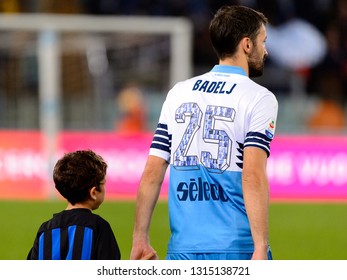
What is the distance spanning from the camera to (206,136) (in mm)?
4559

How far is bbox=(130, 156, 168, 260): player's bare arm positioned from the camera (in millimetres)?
4668

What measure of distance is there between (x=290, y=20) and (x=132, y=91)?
4.20m

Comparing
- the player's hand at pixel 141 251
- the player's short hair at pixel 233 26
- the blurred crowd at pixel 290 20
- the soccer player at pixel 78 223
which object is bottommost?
the player's hand at pixel 141 251

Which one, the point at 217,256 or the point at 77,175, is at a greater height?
the point at 77,175

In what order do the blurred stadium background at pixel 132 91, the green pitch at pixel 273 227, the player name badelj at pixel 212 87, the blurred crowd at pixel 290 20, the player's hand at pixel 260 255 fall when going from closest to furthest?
the player's hand at pixel 260 255
the player name badelj at pixel 212 87
the green pitch at pixel 273 227
the blurred stadium background at pixel 132 91
the blurred crowd at pixel 290 20

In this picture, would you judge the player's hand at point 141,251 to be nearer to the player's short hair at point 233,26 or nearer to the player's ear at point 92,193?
the player's ear at point 92,193

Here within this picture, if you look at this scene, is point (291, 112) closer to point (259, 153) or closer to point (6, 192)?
point (6, 192)

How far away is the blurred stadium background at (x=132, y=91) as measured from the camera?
17.7m

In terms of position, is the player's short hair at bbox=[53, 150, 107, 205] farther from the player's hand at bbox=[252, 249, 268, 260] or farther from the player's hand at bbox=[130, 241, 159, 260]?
the player's hand at bbox=[252, 249, 268, 260]

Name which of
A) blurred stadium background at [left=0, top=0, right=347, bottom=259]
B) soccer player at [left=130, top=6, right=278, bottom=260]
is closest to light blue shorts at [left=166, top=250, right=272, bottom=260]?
soccer player at [left=130, top=6, right=278, bottom=260]

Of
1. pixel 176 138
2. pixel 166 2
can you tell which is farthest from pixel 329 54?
pixel 176 138

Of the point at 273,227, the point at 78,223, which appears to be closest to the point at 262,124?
the point at 78,223

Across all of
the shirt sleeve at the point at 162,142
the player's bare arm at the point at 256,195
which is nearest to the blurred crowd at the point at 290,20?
the shirt sleeve at the point at 162,142

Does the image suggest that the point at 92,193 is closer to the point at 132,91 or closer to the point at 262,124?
the point at 262,124
